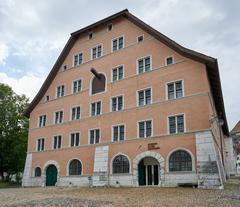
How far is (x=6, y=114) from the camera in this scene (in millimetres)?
41969

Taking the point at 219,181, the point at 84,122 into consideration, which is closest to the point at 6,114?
the point at 84,122

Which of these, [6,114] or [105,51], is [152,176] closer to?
[105,51]

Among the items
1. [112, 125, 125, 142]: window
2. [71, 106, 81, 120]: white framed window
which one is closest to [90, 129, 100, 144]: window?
[112, 125, 125, 142]: window

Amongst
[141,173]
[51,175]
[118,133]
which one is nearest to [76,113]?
[118,133]

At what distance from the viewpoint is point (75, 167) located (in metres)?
30.0

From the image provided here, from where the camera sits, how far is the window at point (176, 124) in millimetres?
23913

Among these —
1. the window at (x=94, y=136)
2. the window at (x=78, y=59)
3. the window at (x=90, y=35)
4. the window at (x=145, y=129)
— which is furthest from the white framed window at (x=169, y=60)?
the window at (x=78, y=59)

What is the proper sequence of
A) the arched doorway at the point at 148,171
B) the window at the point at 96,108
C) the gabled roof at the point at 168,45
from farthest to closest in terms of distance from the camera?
the window at the point at 96,108 → the arched doorway at the point at 148,171 → the gabled roof at the point at 168,45

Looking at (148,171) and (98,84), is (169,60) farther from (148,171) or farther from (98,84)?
(148,171)

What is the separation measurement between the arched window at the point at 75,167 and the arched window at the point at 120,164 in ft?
15.9

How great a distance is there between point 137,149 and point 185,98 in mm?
6587

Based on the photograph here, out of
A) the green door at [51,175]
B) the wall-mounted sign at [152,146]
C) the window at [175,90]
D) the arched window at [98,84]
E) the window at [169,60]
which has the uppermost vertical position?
the window at [169,60]

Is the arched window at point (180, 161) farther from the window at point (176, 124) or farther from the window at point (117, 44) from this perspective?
the window at point (117, 44)

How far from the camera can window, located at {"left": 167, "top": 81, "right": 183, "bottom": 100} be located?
24953mm
